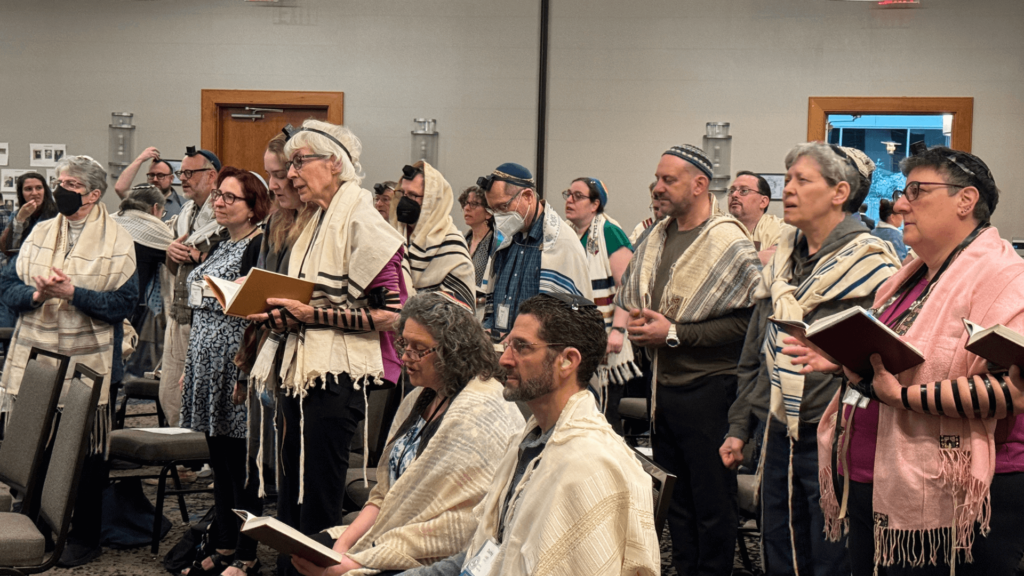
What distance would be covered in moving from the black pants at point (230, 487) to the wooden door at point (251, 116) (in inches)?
221

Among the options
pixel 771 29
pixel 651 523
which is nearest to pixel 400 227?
pixel 651 523

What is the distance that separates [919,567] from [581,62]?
717 cm

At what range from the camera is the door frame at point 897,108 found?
8.27 m

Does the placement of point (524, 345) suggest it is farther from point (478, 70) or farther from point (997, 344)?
point (478, 70)

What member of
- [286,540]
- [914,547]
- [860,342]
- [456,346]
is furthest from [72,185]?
[914,547]

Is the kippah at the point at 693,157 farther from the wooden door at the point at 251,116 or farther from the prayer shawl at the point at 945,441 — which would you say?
the wooden door at the point at 251,116

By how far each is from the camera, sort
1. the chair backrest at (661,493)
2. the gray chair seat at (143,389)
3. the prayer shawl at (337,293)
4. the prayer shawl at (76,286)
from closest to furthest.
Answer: the chair backrest at (661,493) → the prayer shawl at (337,293) → the prayer shawl at (76,286) → the gray chair seat at (143,389)

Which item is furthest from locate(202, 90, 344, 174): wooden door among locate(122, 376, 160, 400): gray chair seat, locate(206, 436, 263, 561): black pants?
locate(206, 436, 263, 561): black pants

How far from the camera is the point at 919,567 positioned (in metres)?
1.90

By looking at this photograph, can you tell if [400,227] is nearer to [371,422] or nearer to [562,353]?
[371,422]

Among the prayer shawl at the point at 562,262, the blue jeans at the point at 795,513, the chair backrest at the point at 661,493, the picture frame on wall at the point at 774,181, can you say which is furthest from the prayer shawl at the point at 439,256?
the picture frame on wall at the point at 774,181

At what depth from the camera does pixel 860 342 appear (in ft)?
6.00

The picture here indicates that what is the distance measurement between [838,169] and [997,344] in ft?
3.24

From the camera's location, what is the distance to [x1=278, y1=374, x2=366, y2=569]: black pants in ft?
9.59
